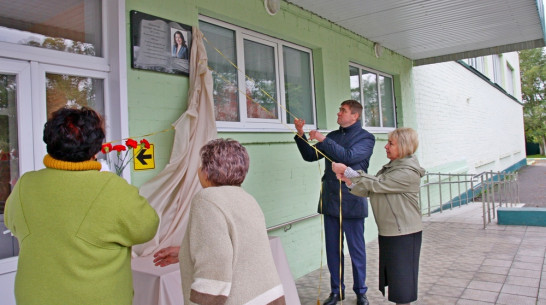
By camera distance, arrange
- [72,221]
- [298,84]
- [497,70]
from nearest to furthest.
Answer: [72,221] < [298,84] < [497,70]

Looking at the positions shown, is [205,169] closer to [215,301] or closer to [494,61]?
[215,301]

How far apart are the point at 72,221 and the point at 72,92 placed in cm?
160

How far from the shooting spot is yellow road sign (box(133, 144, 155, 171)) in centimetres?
296

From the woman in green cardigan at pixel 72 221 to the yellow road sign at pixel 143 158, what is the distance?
4.50 feet

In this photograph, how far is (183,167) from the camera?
118 inches

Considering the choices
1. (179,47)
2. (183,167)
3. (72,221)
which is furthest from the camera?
(179,47)

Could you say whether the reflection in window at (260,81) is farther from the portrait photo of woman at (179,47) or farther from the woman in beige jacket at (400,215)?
the woman in beige jacket at (400,215)

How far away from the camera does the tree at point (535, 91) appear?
33969mm

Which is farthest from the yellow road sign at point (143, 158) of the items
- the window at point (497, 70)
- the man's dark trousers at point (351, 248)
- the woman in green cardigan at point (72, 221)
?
the window at point (497, 70)

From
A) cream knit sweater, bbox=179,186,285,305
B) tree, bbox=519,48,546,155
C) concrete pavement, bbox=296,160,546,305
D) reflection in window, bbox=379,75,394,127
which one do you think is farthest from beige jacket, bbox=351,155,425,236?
tree, bbox=519,48,546,155

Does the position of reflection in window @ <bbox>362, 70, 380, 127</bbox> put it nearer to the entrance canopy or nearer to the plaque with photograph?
the entrance canopy

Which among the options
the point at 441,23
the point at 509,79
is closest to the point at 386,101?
the point at 441,23

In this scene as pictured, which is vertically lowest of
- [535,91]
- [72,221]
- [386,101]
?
[72,221]

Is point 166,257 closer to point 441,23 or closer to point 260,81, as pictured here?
point 260,81
